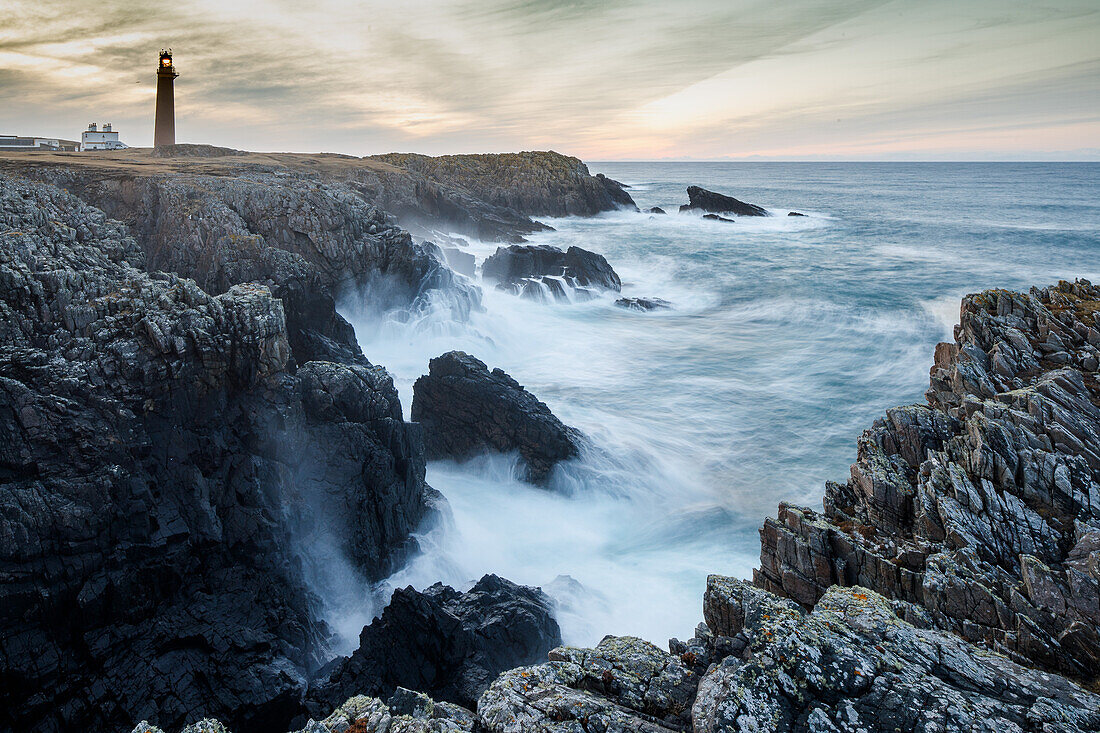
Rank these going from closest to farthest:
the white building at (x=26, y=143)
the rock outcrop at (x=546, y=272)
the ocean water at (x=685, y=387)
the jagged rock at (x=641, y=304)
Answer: the ocean water at (x=685, y=387)
the jagged rock at (x=641, y=304)
the rock outcrop at (x=546, y=272)
the white building at (x=26, y=143)

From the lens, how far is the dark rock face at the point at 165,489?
11062 mm

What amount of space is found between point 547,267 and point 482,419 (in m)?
26.4

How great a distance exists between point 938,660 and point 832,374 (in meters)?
26.9

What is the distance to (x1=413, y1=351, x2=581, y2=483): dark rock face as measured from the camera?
20391mm

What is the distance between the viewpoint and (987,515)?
8164mm

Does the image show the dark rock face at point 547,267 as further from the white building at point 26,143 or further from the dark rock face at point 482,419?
the white building at point 26,143

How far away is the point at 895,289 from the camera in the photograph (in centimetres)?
4425

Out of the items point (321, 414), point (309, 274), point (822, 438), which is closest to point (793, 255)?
point (822, 438)

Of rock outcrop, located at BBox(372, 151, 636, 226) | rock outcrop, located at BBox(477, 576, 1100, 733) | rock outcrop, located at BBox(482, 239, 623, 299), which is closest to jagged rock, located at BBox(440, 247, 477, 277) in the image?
rock outcrop, located at BBox(482, 239, 623, 299)

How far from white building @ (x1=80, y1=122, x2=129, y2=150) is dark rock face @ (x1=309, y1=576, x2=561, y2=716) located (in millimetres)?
62008

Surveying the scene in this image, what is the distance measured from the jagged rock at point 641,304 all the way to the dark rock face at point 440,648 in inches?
1205

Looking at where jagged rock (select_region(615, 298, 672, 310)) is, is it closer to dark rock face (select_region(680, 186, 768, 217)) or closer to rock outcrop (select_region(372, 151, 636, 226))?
rock outcrop (select_region(372, 151, 636, 226))

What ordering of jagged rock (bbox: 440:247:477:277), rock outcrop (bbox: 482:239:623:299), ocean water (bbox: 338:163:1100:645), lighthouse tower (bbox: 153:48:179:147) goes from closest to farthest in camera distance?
ocean water (bbox: 338:163:1100:645), rock outcrop (bbox: 482:239:623:299), jagged rock (bbox: 440:247:477:277), lighthouse tower (bbox: 153:48:179:147)

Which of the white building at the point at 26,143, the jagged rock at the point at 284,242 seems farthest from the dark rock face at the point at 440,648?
the white building at the point at 26,143
